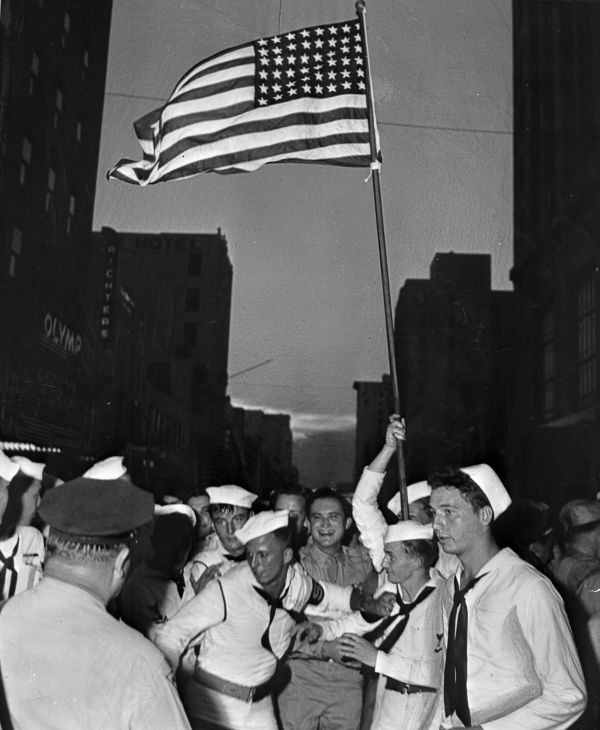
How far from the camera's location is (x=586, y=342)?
5.66 meters

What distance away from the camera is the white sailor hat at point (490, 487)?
2.55 m

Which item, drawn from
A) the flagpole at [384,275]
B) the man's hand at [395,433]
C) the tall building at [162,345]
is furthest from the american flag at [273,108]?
the tall building at [162,345]

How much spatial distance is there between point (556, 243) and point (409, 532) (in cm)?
357

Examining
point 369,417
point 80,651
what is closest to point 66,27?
point 369,417

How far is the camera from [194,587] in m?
4.00

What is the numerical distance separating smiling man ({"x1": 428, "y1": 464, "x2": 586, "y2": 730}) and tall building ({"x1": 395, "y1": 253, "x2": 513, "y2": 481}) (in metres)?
3.76

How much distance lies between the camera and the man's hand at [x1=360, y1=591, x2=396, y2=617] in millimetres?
3197

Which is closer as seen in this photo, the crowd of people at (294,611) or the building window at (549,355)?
the crowd of people at (294,611)

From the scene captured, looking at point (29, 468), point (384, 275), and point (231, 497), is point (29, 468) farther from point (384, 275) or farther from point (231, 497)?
point (384, 275)

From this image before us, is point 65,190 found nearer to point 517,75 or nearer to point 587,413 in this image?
point 517,75

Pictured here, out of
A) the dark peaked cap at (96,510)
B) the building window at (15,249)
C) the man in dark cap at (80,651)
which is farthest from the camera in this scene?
the building window at (15,249)

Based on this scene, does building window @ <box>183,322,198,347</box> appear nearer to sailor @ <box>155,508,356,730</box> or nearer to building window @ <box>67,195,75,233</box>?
building window @ <box>67,195,75,233</box>

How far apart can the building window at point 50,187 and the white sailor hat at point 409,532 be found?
406cm

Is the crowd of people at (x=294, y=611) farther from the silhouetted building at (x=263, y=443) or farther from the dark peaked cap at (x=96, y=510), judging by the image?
the silhouetted building at (x=263, y=443)
